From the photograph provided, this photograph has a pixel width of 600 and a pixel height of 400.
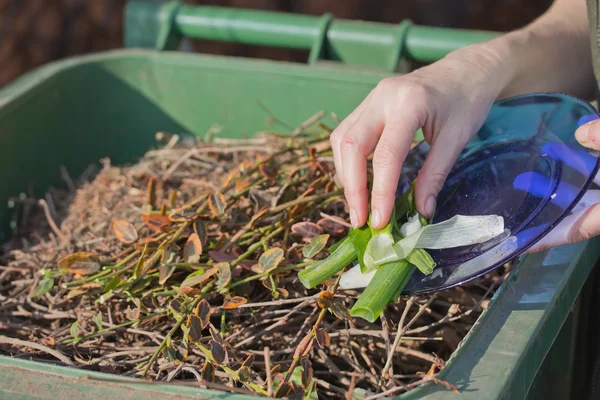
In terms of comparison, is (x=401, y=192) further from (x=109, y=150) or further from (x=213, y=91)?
(x=109, y=150)

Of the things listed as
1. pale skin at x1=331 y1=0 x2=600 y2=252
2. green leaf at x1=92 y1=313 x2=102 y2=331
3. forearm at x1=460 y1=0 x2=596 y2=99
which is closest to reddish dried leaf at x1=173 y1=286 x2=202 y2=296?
green leaf at x1=92 y1=313 x2=102 y2=331

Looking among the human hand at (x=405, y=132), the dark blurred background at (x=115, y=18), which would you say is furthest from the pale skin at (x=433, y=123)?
the dark blurred background at (x=115, y=18)

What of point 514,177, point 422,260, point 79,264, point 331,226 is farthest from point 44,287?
point 514,177

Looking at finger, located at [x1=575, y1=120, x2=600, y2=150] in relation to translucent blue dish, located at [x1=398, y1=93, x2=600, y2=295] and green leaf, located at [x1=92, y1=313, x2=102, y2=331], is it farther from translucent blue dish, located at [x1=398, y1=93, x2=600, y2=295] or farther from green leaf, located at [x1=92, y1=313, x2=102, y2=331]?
green leaf, located at [x1=92, y1=313, x2=102, y2=331]

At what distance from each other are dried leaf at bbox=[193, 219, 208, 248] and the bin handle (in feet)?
1.80

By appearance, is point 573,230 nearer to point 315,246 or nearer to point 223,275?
point 315,246

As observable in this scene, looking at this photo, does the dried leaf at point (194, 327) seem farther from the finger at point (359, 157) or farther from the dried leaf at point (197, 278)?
the finger at point (359, 157)

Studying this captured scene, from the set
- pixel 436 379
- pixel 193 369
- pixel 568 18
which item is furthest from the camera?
pixel 568 18

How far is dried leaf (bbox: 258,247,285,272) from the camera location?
0.89m

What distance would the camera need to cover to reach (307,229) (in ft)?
3.17

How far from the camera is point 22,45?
2656 millimetres

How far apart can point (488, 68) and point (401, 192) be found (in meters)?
0.21

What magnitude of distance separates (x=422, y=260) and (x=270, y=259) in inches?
7.2

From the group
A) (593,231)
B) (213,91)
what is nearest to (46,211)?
(213,91)
